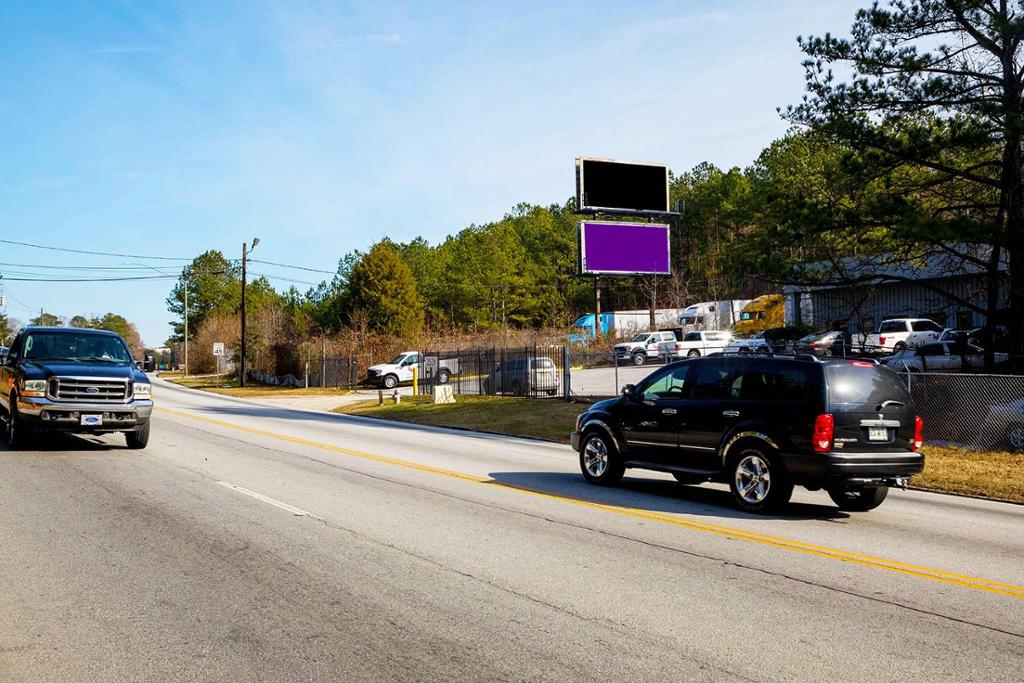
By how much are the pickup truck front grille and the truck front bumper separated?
113 millimetres

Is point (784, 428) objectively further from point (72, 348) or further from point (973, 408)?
point (72, 348)

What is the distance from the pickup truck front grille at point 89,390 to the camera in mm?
15289

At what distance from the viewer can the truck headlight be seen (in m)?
15.2

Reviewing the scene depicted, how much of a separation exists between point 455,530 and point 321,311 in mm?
96297

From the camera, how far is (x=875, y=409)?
1009 centimetres

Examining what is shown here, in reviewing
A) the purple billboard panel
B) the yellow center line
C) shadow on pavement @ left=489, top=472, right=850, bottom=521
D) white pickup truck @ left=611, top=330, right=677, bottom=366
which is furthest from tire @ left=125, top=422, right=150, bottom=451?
white pickup truck @ left=611, top=330, right=677, bottom=366

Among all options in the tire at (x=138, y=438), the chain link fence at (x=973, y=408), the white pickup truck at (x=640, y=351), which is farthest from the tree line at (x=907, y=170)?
the white pickup truck at (x=640, y=351)

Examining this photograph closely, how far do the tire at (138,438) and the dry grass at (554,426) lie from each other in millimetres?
9364

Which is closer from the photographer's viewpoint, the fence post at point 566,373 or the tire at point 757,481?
the tire at point 757,481

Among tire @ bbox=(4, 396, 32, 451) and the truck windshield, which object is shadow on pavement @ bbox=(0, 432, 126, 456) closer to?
tire @ bbox=(4, 396, 32, 451)

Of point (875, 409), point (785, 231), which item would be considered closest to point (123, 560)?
point (875, 409)

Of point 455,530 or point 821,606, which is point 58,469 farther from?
point 821,606

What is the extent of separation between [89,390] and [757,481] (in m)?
11.6

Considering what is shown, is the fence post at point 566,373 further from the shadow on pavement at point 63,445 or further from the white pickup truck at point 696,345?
the white pickup truck at point 696,345
